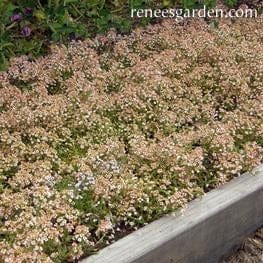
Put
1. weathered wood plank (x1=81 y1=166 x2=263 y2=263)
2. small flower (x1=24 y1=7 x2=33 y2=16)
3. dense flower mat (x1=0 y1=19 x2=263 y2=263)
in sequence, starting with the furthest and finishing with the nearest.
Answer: small flower (x1=24 y1=7 x2=33 y2=16)
dense flower mat (x1=0 y1=19 x2=263 y2=263)
weathered wood plank (x1=81 y1=166 x2=263 y2=263)

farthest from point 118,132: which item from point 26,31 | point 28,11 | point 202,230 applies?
point 28,11

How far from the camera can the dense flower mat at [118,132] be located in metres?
3.18

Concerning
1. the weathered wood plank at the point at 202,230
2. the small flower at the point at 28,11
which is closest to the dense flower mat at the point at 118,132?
the weathered wood plank at the point at 202,230

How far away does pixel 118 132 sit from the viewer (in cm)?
395

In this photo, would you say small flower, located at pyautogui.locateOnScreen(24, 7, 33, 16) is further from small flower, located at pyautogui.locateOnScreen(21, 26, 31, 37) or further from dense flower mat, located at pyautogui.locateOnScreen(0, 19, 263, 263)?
dense flower mat, located at pyautogui.locateOnScreen(0, 19, 263, 263)

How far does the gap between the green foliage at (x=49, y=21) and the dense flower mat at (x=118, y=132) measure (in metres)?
0.13

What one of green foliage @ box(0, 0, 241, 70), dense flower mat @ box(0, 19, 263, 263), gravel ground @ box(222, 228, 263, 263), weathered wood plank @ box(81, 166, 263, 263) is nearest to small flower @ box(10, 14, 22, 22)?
green foliage @ box(0, 0, 241, 70)

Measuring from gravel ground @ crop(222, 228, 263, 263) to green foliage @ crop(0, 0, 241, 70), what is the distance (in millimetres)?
2062

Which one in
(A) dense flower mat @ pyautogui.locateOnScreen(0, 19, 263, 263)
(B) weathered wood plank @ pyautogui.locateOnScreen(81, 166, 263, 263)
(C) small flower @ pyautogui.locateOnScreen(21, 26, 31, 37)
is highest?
(C) small flower @ pyautogui.locateOnScreen(21, 26, 31, 37)

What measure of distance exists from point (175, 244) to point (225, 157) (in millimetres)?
751

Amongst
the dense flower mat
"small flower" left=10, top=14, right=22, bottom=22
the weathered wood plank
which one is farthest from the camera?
"small flower" left=10, top=14, right=22, bottom=22

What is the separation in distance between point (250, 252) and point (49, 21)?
2.23m

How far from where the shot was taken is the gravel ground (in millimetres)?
3779

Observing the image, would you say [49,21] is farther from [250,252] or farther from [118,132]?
[250,252]
